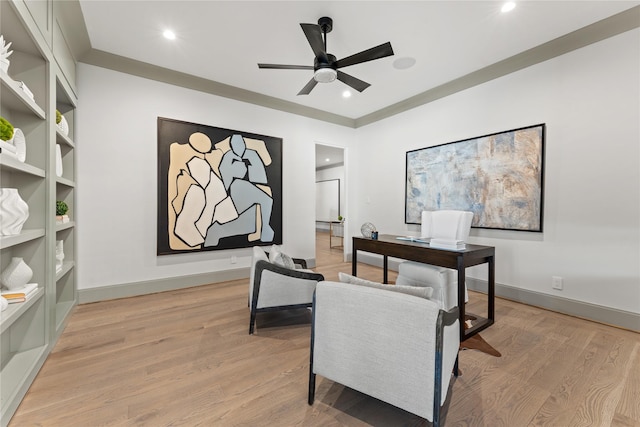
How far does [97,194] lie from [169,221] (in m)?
0.79

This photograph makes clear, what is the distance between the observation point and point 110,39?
2938mm

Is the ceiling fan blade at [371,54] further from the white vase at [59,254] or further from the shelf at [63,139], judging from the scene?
the white vase at [59,254]

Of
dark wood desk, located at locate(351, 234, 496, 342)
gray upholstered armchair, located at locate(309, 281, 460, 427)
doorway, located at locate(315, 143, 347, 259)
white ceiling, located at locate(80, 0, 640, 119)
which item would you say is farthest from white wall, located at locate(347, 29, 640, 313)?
A: doorway, located at locate(315, 143, 347, 259)

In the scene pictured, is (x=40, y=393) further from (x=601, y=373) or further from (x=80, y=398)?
(x=601, y=373)

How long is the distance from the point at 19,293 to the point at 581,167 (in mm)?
4650

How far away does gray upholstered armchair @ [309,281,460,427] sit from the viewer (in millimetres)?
1213

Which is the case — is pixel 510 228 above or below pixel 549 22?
below

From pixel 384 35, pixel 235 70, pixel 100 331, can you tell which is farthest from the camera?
pixel 235 70

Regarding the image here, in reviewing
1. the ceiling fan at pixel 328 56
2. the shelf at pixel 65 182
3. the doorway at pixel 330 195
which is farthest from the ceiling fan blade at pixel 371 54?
the doorway at pixel 330 195

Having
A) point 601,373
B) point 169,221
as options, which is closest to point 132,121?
point 169,221

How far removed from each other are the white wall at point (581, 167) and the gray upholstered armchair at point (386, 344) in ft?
7.37

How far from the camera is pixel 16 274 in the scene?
1.76 meters

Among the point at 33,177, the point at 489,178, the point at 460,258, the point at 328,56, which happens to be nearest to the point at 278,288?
the point at 460,258

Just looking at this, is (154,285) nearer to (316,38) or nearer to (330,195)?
(316,38)
